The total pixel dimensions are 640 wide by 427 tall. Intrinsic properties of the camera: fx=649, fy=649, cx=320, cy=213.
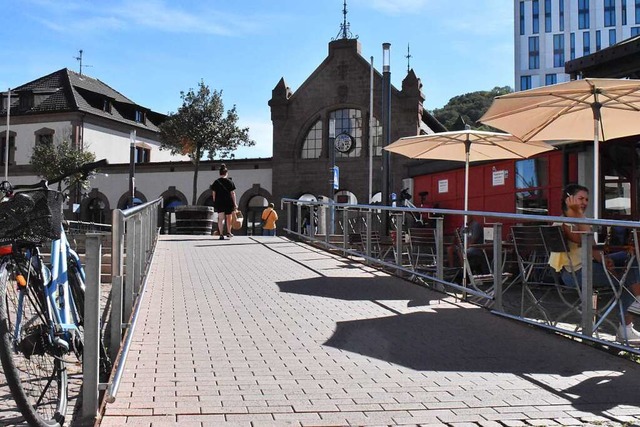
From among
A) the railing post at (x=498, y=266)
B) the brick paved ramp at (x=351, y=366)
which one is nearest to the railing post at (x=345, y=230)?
the brick paved ramp at (x=351, y=366)

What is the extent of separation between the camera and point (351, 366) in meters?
4.92

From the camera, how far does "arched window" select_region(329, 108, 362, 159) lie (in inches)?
1550

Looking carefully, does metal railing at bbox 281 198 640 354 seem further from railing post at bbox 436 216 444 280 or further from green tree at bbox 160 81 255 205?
green tree at bbox 160 81 255 205

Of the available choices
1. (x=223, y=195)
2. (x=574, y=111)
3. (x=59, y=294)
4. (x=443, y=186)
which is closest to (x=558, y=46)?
(x=443, y=186)

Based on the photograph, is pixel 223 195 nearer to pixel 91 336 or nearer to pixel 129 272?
pixel 129 272

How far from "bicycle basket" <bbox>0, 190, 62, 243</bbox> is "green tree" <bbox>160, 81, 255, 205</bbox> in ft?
114

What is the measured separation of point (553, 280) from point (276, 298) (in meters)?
3.09

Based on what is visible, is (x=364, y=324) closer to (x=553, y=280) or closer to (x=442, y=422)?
(x=553, y=280)

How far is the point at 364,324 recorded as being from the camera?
6344 millimetres

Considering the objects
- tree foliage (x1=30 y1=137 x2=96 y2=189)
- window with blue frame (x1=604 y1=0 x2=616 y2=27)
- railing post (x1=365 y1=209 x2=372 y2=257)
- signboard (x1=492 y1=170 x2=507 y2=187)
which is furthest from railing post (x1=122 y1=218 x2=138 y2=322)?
window with blue frame (x1=604 y1=0 x2=616 y2=27)

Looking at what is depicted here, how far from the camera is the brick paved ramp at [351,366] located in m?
3.87

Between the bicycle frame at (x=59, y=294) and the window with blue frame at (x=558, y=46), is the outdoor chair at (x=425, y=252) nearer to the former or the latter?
the bicycle frame at (x=59, y=294)

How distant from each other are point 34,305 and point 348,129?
3670cm

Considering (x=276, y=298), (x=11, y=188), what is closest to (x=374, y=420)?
(x=11, y=188)
